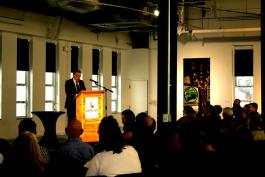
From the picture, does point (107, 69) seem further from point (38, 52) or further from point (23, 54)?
point (23, 54)

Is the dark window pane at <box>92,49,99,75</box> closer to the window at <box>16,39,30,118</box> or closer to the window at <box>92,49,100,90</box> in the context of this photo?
the window at <box>92,49,100,90</box>

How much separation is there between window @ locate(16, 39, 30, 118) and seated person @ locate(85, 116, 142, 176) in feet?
34.4

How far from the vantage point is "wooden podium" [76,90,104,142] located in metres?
10.4

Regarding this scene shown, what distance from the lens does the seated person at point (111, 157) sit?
4.35 m

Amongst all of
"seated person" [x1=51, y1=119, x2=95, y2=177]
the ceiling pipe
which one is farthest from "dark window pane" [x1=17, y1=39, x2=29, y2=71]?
"seated person" [x1=51, y1=119, x2=95, y2=177]

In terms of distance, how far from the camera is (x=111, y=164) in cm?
437

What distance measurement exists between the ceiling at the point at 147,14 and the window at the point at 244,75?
76 centimetres

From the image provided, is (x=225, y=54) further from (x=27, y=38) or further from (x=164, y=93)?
(x=164, y=93)

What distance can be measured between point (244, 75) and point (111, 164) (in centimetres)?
1486

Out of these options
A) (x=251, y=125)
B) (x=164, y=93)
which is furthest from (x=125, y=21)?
(x=251, y=125)

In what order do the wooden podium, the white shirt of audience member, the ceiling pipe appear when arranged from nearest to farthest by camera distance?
1. the white shirt of audience member
2. the wooden podium
3. the ceiling pipe

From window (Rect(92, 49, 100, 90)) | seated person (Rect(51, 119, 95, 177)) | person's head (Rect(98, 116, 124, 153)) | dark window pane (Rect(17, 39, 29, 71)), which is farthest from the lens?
window (Rect(92, 49, 100, 90))

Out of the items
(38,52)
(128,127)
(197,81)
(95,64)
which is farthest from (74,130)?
(197,81)

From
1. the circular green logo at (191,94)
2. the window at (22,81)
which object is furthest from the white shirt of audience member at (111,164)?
the circular green logo at (191,94)
